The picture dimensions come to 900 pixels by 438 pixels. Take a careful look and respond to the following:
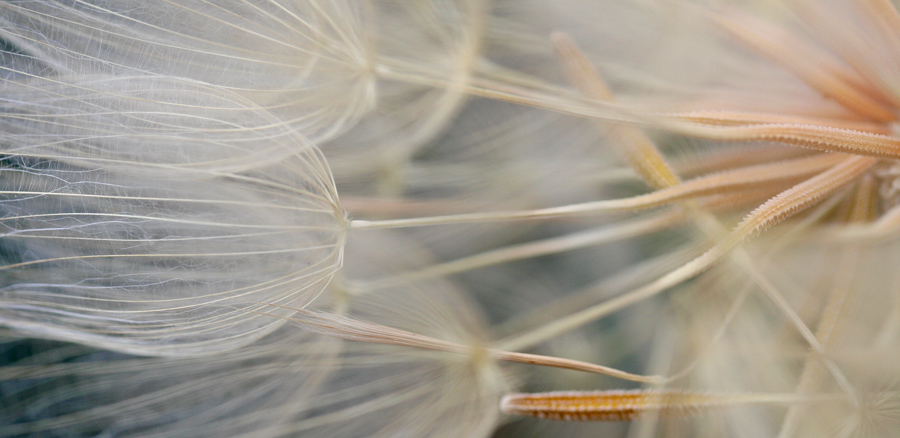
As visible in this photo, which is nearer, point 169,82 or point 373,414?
point 169,82

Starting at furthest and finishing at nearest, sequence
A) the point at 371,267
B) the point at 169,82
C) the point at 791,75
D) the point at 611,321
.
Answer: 1. the point at 611,321
2. the point at 371,267
3. the point at 791,75
4. the point at 169,82

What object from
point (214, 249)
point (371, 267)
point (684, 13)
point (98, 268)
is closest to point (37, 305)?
point (98, 268)

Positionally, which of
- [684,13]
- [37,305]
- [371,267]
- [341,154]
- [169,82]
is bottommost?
[37,305]

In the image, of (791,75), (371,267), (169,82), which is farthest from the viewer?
(371,267)

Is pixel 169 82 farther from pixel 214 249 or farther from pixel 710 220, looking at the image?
pixel 710 220

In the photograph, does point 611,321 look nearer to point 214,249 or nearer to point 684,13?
point 684,13

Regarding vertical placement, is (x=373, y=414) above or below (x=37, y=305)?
below
